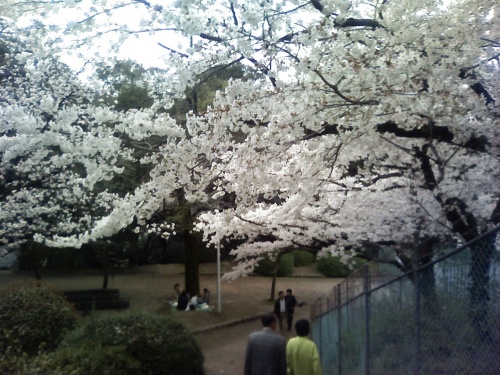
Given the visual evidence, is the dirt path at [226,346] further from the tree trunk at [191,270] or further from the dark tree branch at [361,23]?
the dark tree branch at [361,23]

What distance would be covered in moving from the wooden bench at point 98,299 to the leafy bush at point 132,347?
44.6 ft

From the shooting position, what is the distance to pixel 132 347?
1044 centimetres

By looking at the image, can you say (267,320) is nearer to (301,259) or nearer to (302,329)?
(302,329)

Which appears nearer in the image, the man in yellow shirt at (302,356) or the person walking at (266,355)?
the person walking at (266,355)

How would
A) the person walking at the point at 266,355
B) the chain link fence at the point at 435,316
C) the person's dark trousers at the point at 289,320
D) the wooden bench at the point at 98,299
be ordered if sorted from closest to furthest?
the chain link fence at the point at 435,316 < the person walking at the point at 266,355 < the person's dark trousers at the point at 289,320 < the wooden bench at the point at 98,299

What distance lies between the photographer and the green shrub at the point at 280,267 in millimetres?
35469

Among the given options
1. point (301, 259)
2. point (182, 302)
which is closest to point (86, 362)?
point (182, 302)

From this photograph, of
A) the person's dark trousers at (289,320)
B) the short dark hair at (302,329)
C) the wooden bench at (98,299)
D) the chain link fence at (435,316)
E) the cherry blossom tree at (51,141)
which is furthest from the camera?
the wooden bench at (98,299)

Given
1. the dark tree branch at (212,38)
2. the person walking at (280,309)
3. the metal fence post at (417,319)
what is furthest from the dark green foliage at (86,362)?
the person walking at (280,309)

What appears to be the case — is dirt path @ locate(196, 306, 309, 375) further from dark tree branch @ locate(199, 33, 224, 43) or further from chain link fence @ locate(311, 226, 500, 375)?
dark tree branch @ locate(199, 33, 224, 43)

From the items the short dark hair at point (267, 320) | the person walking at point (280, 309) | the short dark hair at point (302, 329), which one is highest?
the short dark hair at point (267, 320)

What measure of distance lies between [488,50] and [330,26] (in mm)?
2474

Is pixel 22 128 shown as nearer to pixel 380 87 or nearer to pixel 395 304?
pixel 380 87

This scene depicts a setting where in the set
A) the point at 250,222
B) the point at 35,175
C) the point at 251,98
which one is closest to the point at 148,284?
the point at 35,175
